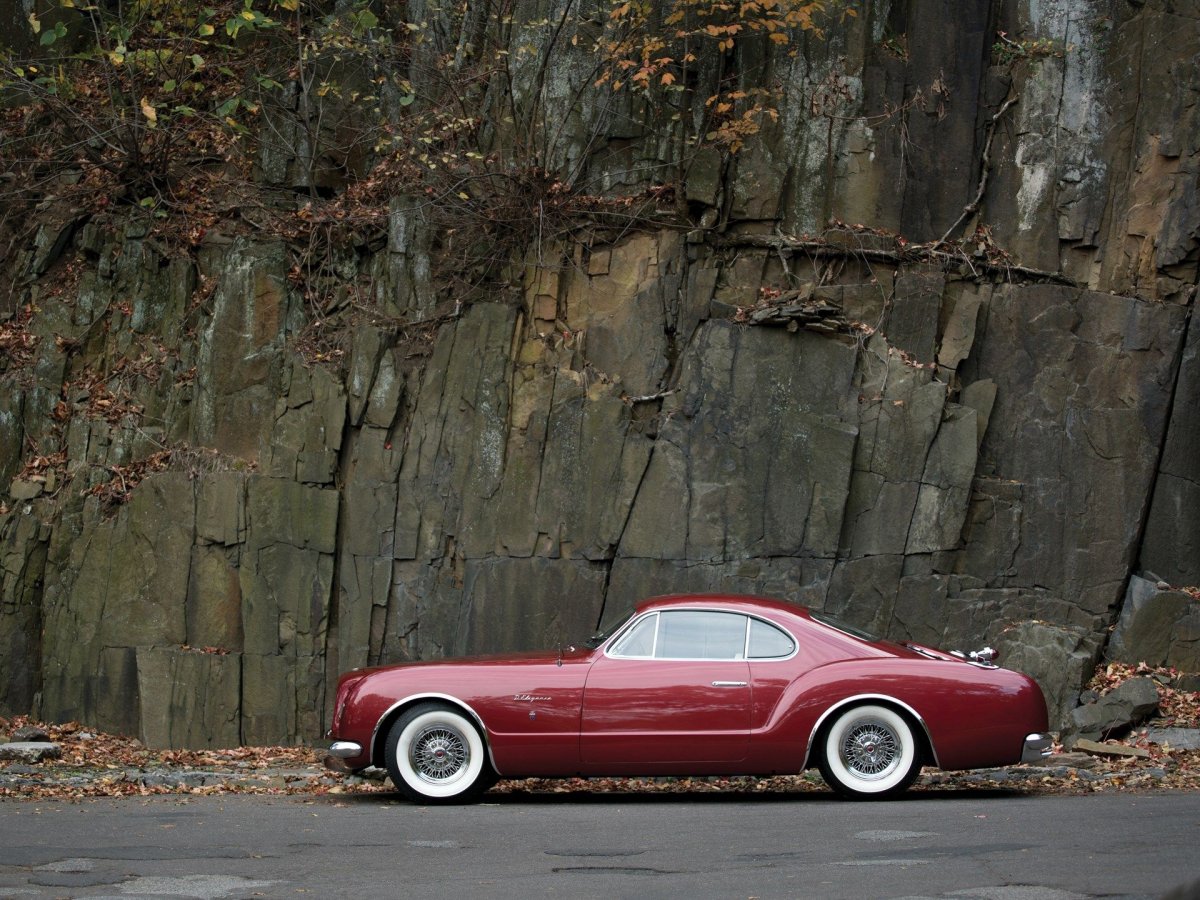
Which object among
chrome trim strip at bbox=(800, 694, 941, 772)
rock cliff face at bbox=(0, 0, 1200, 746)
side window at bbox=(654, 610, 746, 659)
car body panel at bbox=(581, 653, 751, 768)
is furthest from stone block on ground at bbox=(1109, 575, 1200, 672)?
car body panel at bbox=(581, 653, 751, 768)

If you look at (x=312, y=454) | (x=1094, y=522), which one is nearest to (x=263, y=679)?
(x=312, y=454)

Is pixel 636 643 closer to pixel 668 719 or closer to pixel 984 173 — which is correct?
pixel 668 719

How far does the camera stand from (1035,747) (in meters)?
8.30

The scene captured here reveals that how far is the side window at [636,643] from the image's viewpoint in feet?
28.2

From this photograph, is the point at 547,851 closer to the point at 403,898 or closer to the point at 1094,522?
the point at 403,898

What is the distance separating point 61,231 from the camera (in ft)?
49.9

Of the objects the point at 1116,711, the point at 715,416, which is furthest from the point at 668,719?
the point at 715,416

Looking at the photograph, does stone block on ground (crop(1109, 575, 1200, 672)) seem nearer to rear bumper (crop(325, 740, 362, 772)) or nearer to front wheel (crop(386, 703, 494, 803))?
front wheel (crop(386, 703, 494, 803))

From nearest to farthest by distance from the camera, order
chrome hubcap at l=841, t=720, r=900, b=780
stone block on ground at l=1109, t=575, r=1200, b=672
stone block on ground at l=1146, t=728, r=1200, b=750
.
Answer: chrome hubcap at l=841, t=720, r=900, b=780 < stone block on ground at l=1146, t=728, r=1200, b=750 < stone block on ground at l=1109, t=575, r=1200, b=672

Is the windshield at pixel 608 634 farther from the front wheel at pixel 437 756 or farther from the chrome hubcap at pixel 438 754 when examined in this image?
the chrome hubcap at pixel 438 754

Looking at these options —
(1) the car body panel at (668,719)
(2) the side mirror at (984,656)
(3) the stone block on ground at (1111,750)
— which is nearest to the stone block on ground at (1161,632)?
(3) the stone block on ground at (1111,750)

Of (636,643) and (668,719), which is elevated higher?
(636,643)

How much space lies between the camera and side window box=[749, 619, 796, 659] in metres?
8.55

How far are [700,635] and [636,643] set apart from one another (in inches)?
17.2
